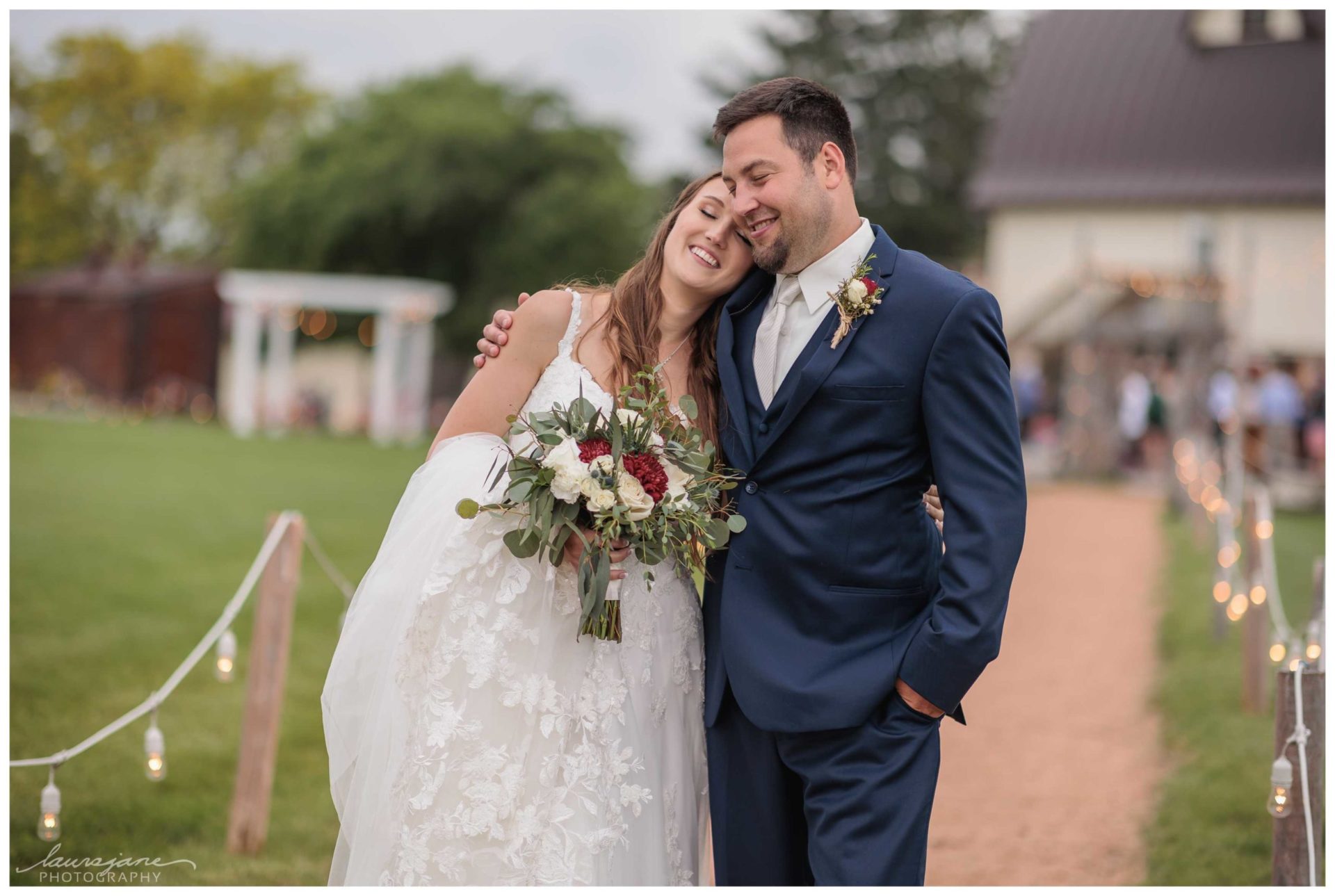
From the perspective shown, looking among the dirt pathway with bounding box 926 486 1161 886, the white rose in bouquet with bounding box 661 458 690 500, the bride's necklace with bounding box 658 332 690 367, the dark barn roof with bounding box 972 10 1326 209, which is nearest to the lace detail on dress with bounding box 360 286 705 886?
the bride's necklace with bounding box 658 332 690 367

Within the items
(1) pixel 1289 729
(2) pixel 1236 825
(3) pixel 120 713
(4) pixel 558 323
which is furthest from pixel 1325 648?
(3) pixel 120 713

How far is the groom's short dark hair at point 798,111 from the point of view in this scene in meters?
3.09

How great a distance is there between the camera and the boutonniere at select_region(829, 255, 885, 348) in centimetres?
303

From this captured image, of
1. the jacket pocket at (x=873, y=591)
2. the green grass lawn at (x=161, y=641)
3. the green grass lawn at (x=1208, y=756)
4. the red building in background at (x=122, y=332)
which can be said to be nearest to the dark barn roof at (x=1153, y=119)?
the green grass lawn at (x=161, y=641)

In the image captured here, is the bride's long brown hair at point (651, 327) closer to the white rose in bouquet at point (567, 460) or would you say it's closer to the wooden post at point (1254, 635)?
the white rose in bouquet at point (567, 460)

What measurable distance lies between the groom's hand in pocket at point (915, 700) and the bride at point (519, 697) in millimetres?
624

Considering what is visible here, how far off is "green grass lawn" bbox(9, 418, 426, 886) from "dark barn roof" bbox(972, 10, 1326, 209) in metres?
17.4

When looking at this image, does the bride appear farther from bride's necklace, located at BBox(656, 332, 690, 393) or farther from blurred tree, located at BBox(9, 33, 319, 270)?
blurred tree, located at BBox(9, 33, 319, 270)

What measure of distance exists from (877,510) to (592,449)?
0.70m

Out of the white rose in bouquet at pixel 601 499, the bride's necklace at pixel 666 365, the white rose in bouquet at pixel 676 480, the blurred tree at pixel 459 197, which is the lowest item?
the white rose in bouquet at pixel 601 499

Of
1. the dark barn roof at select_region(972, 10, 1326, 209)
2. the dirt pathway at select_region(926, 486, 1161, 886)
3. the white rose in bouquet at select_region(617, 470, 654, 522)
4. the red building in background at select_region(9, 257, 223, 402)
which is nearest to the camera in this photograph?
the white rose in bouquet at select_region(617, 470, 654, 522)

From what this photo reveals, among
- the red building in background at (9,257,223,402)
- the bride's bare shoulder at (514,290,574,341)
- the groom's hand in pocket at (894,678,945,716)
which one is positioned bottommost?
the groom's hand in pocket at (894,678,945,716)

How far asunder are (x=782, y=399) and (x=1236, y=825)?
3.88 m

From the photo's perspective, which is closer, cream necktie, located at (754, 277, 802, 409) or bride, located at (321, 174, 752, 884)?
cream necktie, located at (754, 277, 802, 409)
